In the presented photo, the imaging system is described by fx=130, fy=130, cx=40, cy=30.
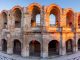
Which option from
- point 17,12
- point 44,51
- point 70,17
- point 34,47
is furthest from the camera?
point 70,17

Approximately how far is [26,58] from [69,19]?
10.2 metres

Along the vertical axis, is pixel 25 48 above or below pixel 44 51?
above

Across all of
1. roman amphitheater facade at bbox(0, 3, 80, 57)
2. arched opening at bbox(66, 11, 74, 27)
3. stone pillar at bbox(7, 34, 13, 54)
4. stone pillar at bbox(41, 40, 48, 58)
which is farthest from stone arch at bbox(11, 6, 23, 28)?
arched opening at bbox(66, 11, 74, 27)

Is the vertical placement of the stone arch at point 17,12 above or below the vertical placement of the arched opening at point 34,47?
above

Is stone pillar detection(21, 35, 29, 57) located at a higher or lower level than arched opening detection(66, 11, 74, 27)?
lower

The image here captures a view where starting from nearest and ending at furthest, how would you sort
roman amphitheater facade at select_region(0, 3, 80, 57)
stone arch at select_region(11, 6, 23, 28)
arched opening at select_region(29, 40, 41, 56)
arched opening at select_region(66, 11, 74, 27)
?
roman amphitheater facade at select_region(0, 3, 80, 57), stone arch at select_region(11, 6, 23, 28), arched opening at select_region(29, 40, 41, 56), arched opening at select_region(66, 11, 74, 27)

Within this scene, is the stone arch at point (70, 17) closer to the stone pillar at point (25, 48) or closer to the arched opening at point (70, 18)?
the arched opening at point (70, 18)

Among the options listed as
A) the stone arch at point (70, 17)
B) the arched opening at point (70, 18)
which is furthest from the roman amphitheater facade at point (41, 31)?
the arched opening at point (70, 18)

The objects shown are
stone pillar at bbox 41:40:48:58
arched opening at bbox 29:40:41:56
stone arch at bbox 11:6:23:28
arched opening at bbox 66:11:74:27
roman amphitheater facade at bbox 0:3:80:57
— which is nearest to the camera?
stone pillar at bbox 41:40:48:58

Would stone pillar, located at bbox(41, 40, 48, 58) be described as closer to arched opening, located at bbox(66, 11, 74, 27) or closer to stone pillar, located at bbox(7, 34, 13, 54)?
stone pillar, located at bbox(7, 34, 13, 54)

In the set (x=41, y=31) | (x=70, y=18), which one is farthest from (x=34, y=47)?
(x=70, y=18)

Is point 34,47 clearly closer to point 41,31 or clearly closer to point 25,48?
point 25,48

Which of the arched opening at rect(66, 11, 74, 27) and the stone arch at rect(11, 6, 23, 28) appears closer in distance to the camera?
the stone arch at rect(11, 6, 23, 28)

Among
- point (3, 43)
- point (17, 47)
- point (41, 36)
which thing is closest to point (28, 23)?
point (41, 36)
